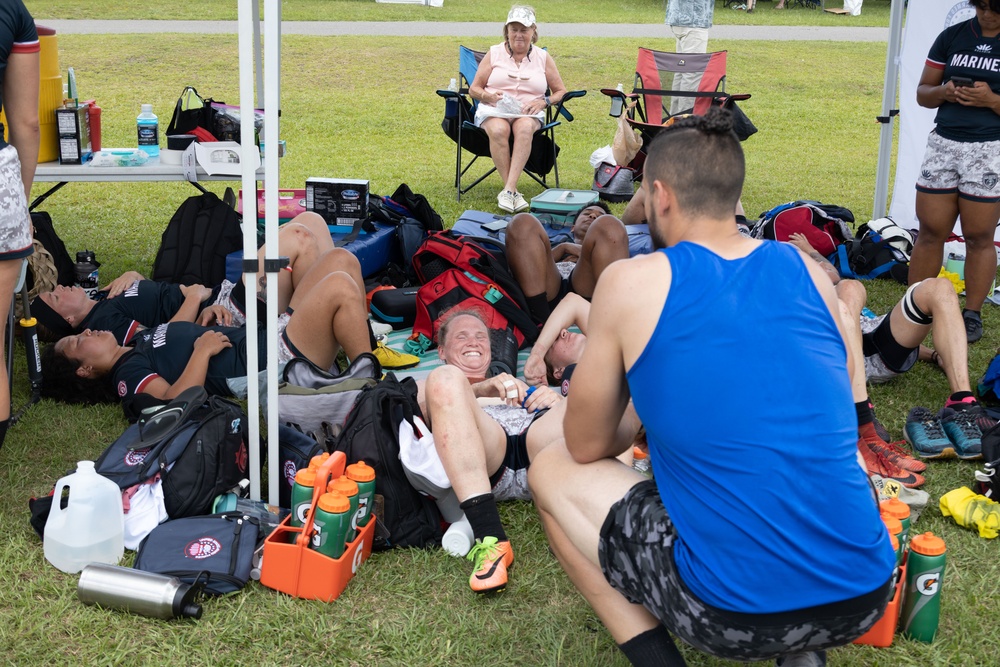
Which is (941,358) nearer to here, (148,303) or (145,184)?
(148,303)

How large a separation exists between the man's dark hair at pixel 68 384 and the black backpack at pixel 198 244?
982 mm

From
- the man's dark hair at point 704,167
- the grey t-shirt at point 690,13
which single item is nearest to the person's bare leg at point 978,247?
the man's dark hair at point 704,167

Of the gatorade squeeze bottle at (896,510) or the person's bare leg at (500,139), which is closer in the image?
the gatorade squeeze bottle at (896,510)

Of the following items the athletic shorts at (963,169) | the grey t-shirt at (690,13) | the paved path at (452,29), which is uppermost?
the paved path at (452,29)

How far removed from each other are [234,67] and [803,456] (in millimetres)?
13035

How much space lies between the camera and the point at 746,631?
1823 millimetres

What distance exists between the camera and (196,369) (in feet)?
12.0

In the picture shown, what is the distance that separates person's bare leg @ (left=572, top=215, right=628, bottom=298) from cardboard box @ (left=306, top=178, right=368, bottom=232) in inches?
53.3

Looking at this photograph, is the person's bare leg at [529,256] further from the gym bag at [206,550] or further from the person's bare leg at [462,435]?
the gym bag at [206,550]

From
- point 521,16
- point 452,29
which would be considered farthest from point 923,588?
point 452,29

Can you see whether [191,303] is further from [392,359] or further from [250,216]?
[250,216]

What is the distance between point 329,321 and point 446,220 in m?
3.33

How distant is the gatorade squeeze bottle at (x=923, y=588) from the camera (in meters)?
2.41

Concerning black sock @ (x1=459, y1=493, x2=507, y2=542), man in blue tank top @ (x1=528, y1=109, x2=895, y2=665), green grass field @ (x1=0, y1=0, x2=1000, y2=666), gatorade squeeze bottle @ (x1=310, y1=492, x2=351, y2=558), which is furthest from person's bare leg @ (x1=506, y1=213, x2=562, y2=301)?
man in blue tank top @ (x1=528, y1=109, x2=895, y2=665)
